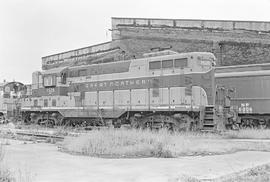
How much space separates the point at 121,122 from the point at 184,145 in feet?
→ 25.1

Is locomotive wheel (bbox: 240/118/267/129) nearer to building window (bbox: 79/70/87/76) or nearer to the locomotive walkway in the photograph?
building window (bbox: 79/70/87/76)

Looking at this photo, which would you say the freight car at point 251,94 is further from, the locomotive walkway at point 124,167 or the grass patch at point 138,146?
the locomotive walkway at point 124,167

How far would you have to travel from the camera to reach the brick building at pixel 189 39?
28.4 metres

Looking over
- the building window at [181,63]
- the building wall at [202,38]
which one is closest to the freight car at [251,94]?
the building window at [181,63]

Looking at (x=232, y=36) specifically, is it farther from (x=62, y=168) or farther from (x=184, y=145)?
(x=62, y=168)

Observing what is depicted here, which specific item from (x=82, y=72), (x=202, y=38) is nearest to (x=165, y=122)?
(x=82, y=72)

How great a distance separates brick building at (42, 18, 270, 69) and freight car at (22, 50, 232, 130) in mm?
9277

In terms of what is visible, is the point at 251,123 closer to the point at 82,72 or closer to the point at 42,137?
the point at 82,72

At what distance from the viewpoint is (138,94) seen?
17469 millimetres

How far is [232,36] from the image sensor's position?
95.1ft

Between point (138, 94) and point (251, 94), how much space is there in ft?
21.2

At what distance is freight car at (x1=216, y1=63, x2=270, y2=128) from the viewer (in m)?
19.5

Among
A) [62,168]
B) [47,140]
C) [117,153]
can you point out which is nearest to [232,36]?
[47,140]

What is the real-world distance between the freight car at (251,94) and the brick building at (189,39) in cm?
783
